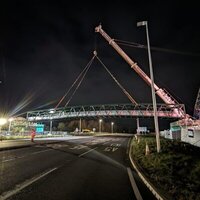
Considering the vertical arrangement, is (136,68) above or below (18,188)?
above

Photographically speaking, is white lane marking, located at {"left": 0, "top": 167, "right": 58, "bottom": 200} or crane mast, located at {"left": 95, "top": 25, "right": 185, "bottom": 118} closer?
white lane marking, located at {"left": 0, "top": 167, "right": 58, "bottom": 200}

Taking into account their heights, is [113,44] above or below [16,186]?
above

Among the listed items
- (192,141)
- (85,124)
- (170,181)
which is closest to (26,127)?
(192,141)

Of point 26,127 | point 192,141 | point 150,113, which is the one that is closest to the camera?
point 192,141

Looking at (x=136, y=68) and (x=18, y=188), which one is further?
(x=136, y=68)

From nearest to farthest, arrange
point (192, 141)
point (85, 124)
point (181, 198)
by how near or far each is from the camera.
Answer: point (181, 198), point (192, 141), point (85, 124)

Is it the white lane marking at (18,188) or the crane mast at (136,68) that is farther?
the crane mast at (136,68)

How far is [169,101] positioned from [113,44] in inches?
839

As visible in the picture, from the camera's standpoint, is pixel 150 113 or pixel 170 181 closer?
pixel 170 181

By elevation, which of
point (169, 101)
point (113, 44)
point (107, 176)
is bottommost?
point (107, 176)

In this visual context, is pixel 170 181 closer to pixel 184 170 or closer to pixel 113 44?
pixel 184 170

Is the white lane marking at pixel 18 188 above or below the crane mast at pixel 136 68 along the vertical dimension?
below

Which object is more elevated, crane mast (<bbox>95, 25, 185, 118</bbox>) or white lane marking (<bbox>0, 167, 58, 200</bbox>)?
crane mast (<bbox>95, 25, 185, 118</bbox>)

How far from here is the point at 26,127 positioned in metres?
62.2
